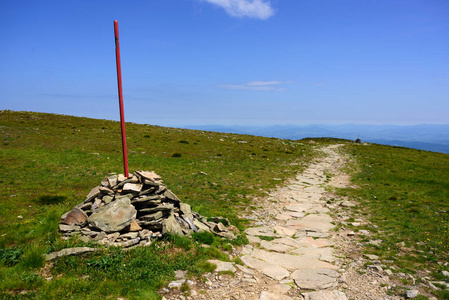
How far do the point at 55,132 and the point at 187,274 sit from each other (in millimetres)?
42663

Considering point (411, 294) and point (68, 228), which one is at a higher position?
point (68, 228)

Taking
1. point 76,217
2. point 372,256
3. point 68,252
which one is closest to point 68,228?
point 76,217

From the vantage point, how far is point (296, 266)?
28.3 feet

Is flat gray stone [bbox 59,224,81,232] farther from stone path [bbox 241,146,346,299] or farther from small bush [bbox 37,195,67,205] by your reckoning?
small bush [bbox 37,195,67,205]

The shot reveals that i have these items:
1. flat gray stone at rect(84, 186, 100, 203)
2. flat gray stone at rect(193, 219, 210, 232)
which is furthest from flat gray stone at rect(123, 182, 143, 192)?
flat gray stone at rect(193, 219, 210, 232)

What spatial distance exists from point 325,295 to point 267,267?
207cm

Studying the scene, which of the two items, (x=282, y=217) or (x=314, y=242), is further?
(x=282, y=217)

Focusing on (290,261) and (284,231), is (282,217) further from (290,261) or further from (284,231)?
(290,261)

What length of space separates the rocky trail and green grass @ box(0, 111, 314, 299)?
2.27ft

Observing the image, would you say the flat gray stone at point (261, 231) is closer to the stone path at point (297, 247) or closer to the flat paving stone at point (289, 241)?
the stone path at point (297, 247)

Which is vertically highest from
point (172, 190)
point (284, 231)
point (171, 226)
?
point (171, 226)

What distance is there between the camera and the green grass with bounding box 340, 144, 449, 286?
929 centimetres

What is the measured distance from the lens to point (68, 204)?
13.1 meters

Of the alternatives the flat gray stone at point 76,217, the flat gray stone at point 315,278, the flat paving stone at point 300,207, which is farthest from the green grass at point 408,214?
the flat gray stone at point 76,217
